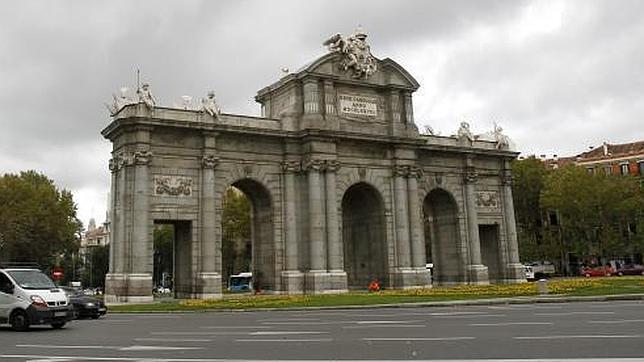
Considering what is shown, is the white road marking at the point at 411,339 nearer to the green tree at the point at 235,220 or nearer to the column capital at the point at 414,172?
the column capital at the point at 414,172

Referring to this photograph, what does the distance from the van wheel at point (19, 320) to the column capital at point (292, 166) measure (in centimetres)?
2695

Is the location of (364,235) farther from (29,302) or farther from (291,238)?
(29,302)

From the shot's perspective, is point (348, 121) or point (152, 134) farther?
point (348, 121)

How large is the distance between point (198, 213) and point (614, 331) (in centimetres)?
3266

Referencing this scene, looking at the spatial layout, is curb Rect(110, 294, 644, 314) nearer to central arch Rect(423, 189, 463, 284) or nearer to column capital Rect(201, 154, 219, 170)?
column capital Rect(201, 154, 219, 170)

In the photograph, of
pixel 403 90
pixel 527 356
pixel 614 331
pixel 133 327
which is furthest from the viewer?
pixel 403 90

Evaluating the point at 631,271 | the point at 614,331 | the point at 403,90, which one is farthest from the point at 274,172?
the point at 631,271

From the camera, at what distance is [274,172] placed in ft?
156

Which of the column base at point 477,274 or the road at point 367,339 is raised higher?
the column base at point 477,274

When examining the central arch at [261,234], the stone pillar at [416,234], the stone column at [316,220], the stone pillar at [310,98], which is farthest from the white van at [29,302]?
the stone pillar at [416,234]

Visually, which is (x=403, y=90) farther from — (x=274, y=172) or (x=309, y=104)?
(x=274, y=172)

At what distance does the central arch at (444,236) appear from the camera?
55.3m

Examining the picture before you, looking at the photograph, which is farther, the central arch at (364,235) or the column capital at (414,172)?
the column capital at (414,172)

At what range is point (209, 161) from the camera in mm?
44188
